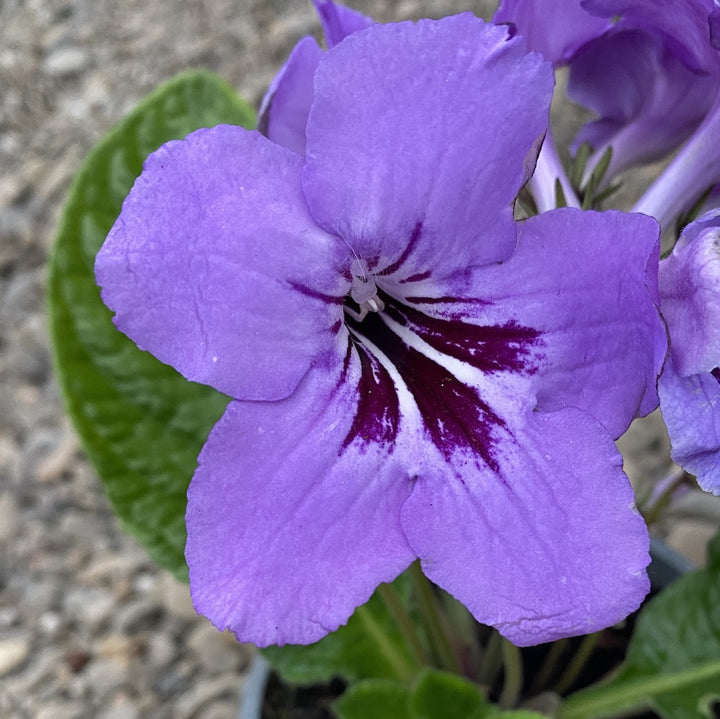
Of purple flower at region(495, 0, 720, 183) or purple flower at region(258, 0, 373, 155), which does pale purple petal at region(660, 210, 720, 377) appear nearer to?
purple flower at region(495, 0, 720, 183)

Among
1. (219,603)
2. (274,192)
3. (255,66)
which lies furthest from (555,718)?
(255,66)

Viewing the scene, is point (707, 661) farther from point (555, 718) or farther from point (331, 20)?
point (331, 20)

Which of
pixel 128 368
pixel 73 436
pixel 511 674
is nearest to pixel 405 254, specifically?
pixel 128 368

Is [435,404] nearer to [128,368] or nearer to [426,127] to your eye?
[426,127]

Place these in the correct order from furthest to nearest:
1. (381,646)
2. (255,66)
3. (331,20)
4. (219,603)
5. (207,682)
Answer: (255,66) < (207,682) < (381,646) < (331,20) < (219,603)

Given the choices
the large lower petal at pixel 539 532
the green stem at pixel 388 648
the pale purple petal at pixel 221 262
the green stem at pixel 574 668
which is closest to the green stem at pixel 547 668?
the green stem at pixel 574 668

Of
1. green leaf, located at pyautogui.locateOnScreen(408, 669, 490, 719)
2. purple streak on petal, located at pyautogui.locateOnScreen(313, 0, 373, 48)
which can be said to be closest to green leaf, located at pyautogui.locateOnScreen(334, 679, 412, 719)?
green leaf, located at pyautogui.locateOnScreen(408, 669, 490, 719)

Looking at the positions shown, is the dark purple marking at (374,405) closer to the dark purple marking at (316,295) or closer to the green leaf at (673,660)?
the dark purple marking at (316,295)
